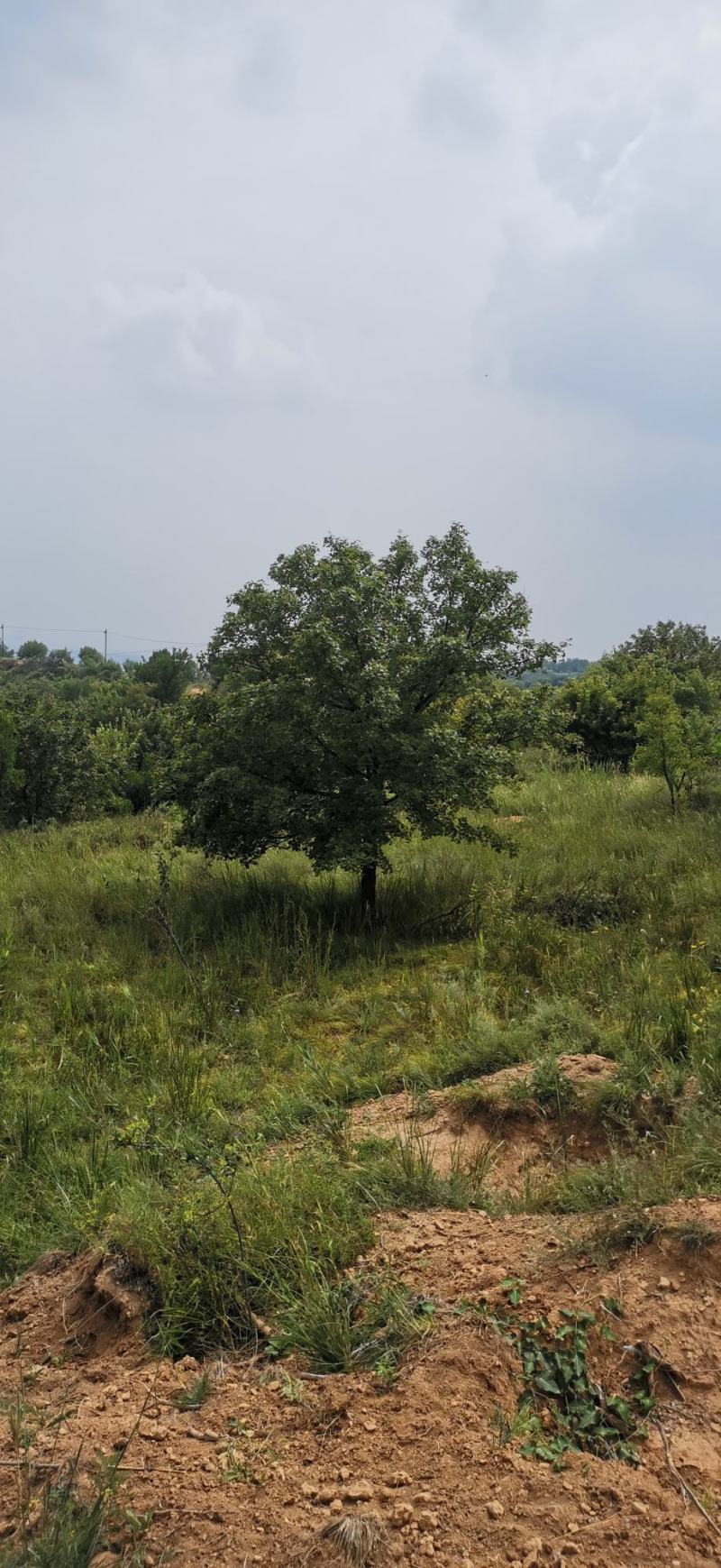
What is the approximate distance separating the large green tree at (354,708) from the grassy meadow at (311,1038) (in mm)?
903

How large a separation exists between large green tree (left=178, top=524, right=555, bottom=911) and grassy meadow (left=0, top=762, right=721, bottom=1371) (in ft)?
2.96

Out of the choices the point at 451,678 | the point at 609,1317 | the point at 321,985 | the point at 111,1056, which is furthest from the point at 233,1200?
the point at 451,678

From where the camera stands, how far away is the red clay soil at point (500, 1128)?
3686mm

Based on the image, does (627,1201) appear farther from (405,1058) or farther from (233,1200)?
(405,1058)

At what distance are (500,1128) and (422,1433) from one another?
2.03 metres

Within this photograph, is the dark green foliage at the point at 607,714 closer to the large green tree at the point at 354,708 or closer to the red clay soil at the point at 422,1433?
the large green tree at the point at 354,708

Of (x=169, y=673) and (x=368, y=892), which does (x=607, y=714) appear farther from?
(x=169, y=673)

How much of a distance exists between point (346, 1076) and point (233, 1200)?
182cm

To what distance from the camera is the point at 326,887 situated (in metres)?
9.27

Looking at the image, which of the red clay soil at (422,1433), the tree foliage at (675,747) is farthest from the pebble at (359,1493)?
the tree foliage at (675,747)

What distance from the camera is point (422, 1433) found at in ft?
6.84

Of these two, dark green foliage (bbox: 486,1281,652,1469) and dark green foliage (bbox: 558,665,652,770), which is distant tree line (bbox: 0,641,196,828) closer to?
dark green foliage (bbox: 558,665,652,770)

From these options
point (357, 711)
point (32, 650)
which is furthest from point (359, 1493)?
point (32, 650)

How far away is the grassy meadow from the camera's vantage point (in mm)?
2961
